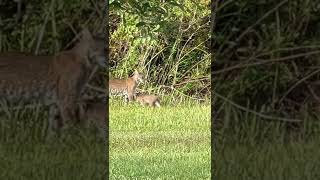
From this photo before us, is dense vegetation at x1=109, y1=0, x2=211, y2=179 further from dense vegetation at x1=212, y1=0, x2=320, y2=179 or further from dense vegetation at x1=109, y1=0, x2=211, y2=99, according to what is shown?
dense vegetation at x1=212, y1=0, x2=320, y2=179

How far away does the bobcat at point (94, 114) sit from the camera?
9.43ft

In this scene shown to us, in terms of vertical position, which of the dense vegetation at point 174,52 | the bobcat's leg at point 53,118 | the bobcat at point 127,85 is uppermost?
the dense vegetation at point 174,52

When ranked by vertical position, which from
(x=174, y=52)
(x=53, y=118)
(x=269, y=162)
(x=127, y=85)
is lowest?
(x=269, y=162)

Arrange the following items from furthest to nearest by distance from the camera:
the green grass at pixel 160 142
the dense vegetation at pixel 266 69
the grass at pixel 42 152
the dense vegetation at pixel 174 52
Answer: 1. the dense vegetation at pixel 174 52
2. the dense vegetation at pixel 266 69
3. the green grass at pixel 160 142
4. the grass at pixel 42 152

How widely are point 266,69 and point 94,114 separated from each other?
704 millimetres

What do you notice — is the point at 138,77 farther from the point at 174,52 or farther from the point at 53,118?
the point at 53,118

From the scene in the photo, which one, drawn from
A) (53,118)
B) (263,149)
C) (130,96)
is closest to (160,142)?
(53,118)

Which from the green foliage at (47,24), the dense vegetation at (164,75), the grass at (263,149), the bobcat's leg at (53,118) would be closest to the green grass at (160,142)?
the dense vegetation at (164,75)

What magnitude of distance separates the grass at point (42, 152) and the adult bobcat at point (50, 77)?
6 centimetres

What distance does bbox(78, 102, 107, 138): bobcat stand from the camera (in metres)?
2.87

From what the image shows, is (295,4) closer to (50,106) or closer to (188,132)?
(188,132)

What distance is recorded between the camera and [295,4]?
2861 mm

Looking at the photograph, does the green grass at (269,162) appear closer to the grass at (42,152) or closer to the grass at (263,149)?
the grass at (263,149)

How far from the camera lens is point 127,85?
387 centimetres
